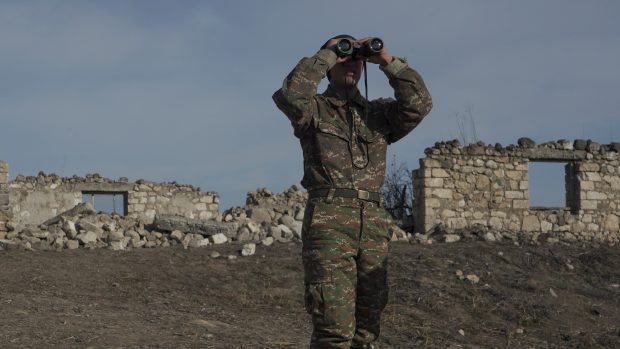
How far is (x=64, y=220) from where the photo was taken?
496 inches

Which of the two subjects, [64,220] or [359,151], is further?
[64,220]

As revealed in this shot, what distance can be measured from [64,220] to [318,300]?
983 cm

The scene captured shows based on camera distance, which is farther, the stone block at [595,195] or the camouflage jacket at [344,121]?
the stone block at [595,195]

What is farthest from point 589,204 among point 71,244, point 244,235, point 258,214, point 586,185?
point 71,244

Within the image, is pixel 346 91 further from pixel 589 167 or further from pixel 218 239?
pixel 589 167

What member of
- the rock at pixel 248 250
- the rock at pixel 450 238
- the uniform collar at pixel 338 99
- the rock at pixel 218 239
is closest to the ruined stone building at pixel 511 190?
the rock at pixel 450 238

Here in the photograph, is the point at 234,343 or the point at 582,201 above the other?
the point at 582,201

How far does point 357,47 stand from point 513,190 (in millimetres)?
10127

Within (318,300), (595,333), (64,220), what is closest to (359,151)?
(318,300)

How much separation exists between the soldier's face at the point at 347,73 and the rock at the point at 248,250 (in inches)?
258

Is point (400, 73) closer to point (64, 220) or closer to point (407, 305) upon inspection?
point (407, 305)

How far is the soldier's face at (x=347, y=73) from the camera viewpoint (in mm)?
4004

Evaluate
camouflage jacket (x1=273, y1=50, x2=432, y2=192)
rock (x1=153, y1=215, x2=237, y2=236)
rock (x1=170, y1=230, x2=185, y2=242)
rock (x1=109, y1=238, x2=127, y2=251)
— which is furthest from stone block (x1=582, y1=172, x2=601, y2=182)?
camouflage jacket (x1=273, y1=50, x2=432, y2=192)

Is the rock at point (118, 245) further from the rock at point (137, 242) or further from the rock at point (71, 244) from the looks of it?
the rock at point (71, 244)
